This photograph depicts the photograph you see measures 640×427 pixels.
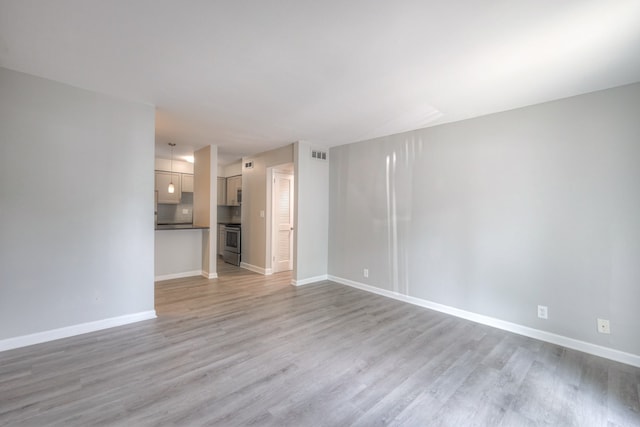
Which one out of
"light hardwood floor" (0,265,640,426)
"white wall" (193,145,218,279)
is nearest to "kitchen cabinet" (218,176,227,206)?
"white wall" (193,145,218,279)

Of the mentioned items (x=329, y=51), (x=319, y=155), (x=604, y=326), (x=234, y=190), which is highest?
(x=329, y=51)

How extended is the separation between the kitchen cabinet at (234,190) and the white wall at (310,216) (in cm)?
284

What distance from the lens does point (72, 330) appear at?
2.84 meters

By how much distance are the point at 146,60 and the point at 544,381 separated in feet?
14.1

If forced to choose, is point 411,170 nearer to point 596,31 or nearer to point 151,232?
point 596,31

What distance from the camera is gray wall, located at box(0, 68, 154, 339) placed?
256 cm

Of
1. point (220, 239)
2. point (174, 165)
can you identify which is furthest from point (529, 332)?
point (174, 165)

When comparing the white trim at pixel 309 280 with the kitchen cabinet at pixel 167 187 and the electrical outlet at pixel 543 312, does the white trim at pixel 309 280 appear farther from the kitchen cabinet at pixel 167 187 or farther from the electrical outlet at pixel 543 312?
the kitchen cabinet at pixel 167 187

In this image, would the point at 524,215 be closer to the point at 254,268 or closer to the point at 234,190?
the point at 254,268

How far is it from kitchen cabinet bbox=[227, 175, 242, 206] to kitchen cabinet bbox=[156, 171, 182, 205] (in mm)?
1254

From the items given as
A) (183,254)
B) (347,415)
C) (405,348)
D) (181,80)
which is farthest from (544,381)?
(183,254)

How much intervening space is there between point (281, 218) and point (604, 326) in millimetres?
5012

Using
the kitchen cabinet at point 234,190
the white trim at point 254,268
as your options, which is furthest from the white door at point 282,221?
the kitchen cabinet at point 234,190

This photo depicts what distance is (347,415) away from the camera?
1817 millimetres
